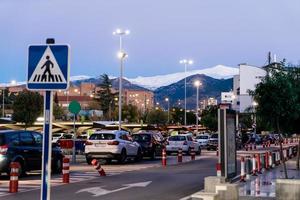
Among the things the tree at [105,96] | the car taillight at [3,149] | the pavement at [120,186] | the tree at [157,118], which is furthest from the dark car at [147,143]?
the tree at [105,96]

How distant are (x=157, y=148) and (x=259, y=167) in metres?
14.4

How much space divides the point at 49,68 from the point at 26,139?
1445cm

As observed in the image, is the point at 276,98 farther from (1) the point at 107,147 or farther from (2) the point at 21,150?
(1) the point at 107,147

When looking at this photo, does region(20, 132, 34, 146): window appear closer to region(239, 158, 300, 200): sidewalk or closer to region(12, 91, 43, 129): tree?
region(239, 158, 300, 200): sidewalk

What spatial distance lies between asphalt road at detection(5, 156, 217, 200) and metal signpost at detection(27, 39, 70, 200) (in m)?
7.49

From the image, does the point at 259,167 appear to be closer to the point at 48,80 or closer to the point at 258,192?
the point at 258,192

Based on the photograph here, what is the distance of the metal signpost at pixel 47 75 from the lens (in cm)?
752

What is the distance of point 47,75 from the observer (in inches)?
301

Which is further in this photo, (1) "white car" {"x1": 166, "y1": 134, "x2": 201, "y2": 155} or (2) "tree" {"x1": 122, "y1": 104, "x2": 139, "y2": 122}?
(2) "tree" {"x1": 122, "y1": 104, "x2": 139, "y2": 122}

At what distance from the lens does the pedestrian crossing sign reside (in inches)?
299


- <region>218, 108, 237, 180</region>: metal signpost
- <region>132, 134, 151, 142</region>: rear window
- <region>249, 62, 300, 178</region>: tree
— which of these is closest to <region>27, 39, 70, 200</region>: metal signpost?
<region>218, 108, 237, 180</region>: metal signpost

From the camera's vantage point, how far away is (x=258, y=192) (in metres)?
15.9

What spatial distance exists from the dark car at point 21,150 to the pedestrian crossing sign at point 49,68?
42.7ft

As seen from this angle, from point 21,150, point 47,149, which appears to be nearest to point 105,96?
point 21,150
